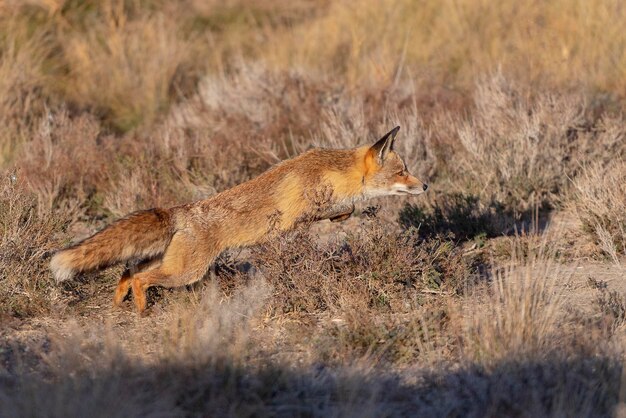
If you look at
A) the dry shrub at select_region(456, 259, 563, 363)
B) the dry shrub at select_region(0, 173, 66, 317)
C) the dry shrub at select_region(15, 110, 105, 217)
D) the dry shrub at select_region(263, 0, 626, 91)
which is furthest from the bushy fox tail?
the dry shrub at select_region(263, 0, 626, 91)

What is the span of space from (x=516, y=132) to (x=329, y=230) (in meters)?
2.51

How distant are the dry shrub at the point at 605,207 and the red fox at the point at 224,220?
6.91 ft

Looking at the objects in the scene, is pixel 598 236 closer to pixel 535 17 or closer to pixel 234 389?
pixel 234 389

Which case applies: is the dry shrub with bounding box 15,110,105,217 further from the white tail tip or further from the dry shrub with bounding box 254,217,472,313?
the dry shrub with bounding box 254,217,472,313

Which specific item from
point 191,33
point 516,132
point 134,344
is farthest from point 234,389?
point 191,33

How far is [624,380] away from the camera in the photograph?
5191mm

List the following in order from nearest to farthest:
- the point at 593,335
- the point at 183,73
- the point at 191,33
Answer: the point at 593,335, the point at 183,73, the point at 191,33

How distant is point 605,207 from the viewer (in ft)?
26.9

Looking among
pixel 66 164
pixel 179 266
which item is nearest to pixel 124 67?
pixel 66 164

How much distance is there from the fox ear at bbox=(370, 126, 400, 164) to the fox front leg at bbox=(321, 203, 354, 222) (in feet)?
1.55

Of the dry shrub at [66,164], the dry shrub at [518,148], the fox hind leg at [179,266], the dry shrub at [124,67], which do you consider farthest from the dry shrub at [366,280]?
the dry shrub at [124,67]

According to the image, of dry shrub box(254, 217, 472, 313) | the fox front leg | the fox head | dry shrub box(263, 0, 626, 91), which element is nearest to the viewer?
dry shrub box(254, 217, 472, 313)

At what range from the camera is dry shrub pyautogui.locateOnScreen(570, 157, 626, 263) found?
317 inches

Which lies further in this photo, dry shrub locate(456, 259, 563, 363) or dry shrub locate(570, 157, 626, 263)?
dry shrub locate(570, 157, 626, 263)
